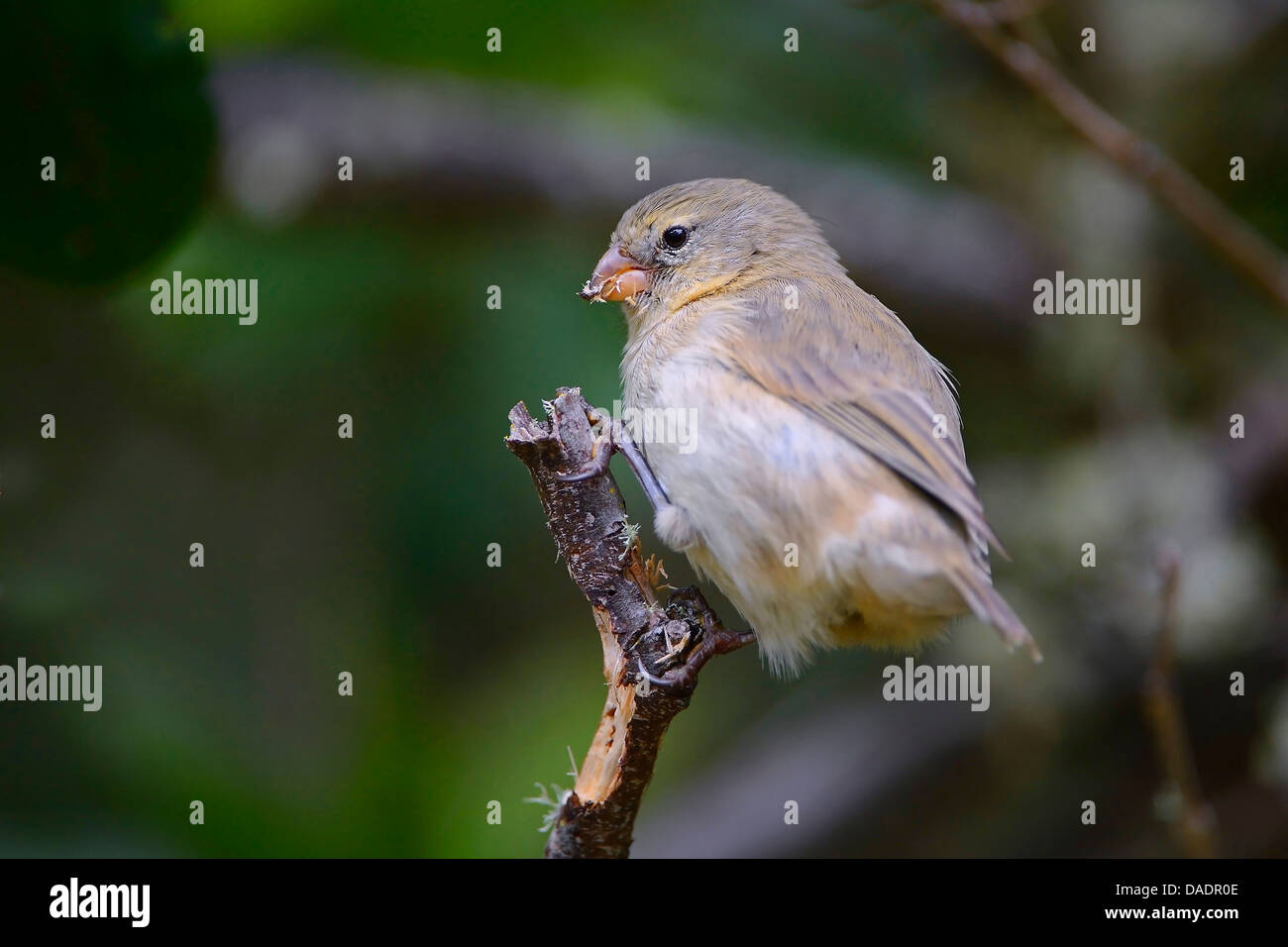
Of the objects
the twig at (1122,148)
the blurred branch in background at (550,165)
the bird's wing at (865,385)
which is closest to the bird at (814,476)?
the bird's wing at (865,385)

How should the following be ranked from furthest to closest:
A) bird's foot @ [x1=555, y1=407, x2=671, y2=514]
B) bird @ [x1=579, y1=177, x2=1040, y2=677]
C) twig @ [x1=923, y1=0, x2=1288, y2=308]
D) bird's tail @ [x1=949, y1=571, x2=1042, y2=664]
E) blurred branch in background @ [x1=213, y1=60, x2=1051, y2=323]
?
blurred branch in background @ [x1=213, y1=60, x2=1051, y2=323]
twig @ [x1=923, y1=0, x2=1288, y2=308]
bird @ [x1=579, y1=177, x2=1040, y2=677]
bird's foot @ [x1=555, y1=407, x2=671, y2=514]
bird's tail @ [x1=949, y1=571, x2=1042, y2=664]

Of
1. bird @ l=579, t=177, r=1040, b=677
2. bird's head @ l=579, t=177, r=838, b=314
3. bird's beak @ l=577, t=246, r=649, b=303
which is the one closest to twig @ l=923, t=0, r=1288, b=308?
bird's head @ l=579, t=177, r=838, b=314

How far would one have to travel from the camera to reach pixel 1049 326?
5914 millimetres

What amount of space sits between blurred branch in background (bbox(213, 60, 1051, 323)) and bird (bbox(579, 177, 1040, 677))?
2022 millimetres

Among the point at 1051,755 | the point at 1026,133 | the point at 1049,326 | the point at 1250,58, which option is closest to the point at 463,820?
the point at 1051,755

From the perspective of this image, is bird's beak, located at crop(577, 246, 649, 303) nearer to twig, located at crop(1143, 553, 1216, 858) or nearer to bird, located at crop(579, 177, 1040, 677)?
bird, located at crop(579, 177, 1040, 677)

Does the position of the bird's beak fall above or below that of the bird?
above

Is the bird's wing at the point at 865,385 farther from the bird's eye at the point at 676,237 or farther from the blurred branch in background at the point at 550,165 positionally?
the blurred branch in background at the point at 550,165

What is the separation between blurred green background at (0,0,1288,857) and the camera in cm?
439

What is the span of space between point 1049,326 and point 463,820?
10.7 ft

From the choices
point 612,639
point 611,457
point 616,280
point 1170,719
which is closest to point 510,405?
point 616,280

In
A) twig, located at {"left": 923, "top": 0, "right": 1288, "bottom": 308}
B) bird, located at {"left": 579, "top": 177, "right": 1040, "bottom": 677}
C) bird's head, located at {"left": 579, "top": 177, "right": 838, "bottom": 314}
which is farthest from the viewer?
bird's head, located at {"left": 579, "top": 177, "right": 838, "bottom": 314}
